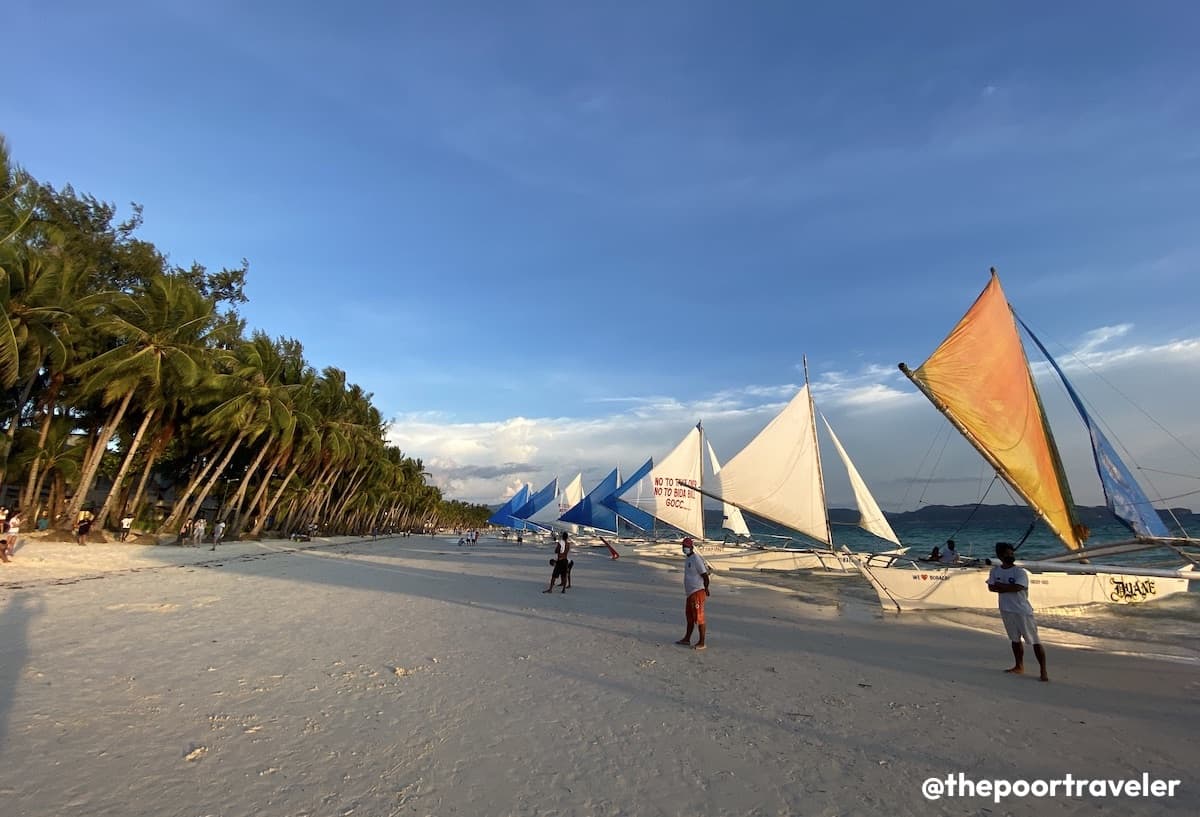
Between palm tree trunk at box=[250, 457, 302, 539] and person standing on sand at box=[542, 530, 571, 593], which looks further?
palm tree trunk at box=[250, 457, 302, 539]

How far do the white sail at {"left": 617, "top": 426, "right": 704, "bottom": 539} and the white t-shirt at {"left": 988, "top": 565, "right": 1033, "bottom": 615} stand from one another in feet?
84.1

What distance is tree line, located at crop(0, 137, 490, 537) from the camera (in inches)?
810

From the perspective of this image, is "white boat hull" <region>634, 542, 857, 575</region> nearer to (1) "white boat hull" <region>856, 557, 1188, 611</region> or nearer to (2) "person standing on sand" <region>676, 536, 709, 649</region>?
(1) "white boat hull" <region>856, 557, 1188, 611</region>

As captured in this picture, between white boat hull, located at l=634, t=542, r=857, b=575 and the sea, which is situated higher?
white boat hull, located at l=634, t=542, r=857, b=575

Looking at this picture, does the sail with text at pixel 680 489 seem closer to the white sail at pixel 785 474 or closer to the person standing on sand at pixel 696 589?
the white sail at pixel 785 474

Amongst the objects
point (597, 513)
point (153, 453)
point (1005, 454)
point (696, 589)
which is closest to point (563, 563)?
point (696, 589)

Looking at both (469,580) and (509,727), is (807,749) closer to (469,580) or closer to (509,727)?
(509,727)

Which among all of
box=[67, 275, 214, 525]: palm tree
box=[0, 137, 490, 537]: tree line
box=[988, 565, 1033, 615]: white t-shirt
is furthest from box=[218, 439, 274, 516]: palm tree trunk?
box=[988, 565, 1033, 615]: white t-shirt

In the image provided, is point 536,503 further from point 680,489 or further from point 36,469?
point 36,469

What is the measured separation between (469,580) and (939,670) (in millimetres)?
14948

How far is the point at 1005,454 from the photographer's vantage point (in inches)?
585

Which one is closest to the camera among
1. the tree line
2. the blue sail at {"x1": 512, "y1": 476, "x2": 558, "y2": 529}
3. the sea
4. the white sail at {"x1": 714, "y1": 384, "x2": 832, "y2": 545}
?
the sea

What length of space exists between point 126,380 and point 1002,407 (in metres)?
30.1

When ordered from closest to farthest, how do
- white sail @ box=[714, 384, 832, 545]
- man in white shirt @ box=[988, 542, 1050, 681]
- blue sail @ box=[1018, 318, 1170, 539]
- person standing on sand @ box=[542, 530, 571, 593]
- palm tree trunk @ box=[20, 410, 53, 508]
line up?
1. man in white shirt @ box=[988, 542, 1050, 681]
2. blue sail @ box=[1018, 318, 1170, 539]
3. person standing on sand @ box=[542, 530, 571, 593]
4. palm tree trunk @ box=[20, 410, 53, 508]
5. white sail @ box=[714, 384, 832, 545]
